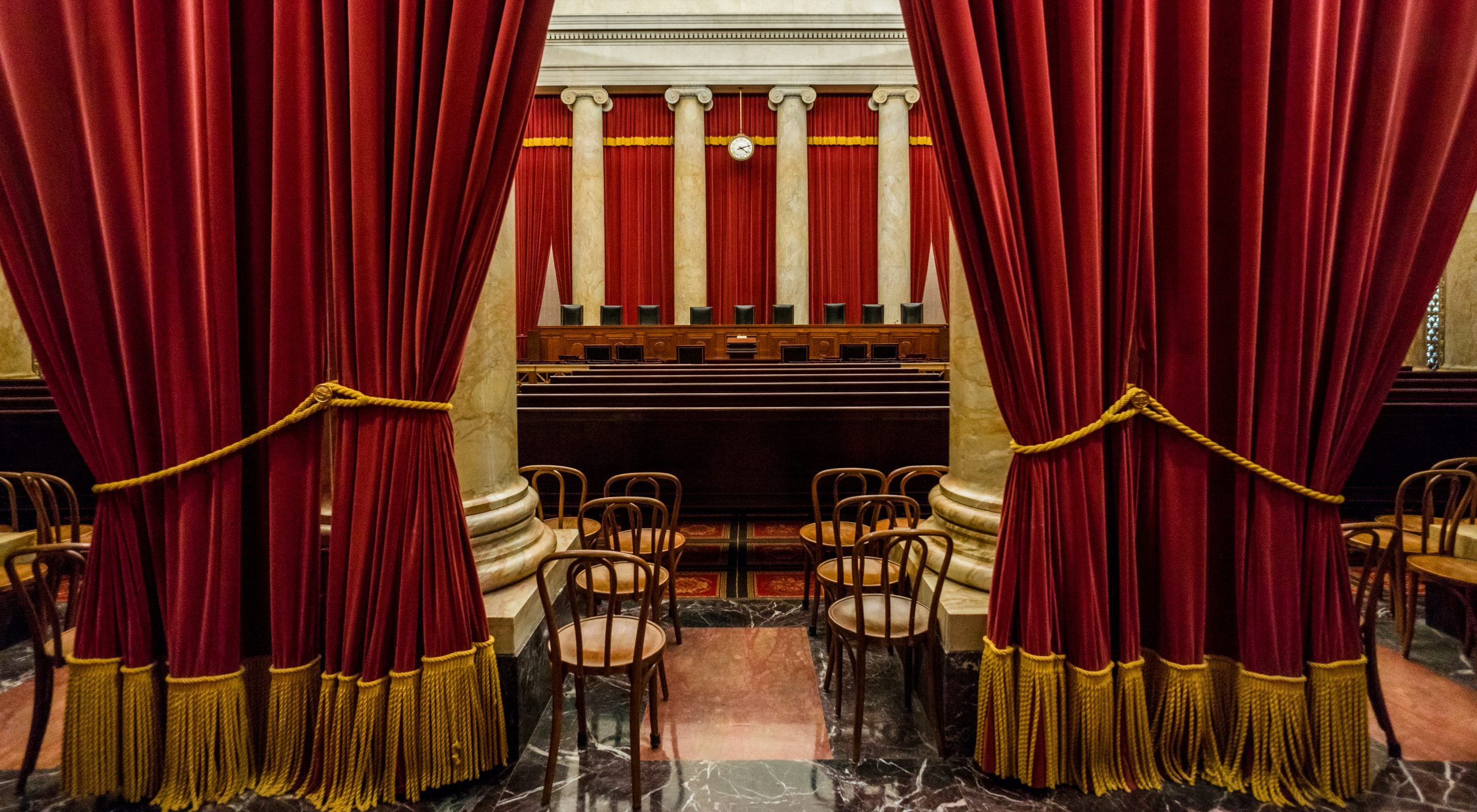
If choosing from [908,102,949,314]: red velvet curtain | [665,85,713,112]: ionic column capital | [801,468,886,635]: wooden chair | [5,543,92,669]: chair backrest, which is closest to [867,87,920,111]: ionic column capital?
[908,102,949,314]: red velvet curtain

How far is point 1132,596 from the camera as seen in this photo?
1894mm

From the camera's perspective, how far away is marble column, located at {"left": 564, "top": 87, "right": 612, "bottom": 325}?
10.6 m

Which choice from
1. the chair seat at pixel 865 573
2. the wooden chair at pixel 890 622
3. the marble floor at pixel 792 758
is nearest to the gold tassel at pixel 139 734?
the marble floor at pixel 792 758

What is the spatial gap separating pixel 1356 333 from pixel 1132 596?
0.86 meters

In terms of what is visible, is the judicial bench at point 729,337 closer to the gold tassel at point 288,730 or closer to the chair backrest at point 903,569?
the chair backrest at point 903,569

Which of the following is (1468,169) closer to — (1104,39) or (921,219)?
(1104,39)

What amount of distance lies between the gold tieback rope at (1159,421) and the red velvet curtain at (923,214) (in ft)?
29.6

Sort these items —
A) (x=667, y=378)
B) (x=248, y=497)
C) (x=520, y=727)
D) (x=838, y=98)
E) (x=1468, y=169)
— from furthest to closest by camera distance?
(x=838, y=98) → (x=667, y=378) → (x=520, y=727) → (x=248, y=497) → (x=1468, y=169)

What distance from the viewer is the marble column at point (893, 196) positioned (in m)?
10.5

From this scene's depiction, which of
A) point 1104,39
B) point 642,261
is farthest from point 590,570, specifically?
point 642,261

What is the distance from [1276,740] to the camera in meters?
1.89

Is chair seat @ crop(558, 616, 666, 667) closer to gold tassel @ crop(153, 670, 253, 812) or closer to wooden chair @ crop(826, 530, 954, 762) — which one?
wooden chair @ crop(826, 530, 954, 762)

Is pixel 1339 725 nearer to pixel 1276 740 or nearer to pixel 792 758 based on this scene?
pixel 1276 740

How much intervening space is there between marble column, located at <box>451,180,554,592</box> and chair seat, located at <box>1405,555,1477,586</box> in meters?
3.00
